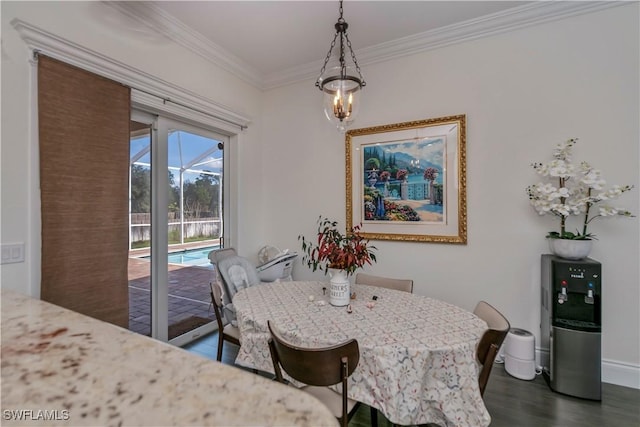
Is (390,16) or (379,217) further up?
(390,16)

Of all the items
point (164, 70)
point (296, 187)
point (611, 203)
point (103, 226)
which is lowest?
point (103, 226)

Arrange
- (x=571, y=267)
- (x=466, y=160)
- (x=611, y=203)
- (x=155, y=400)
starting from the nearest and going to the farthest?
(x=155, y=400) → (x=571, y=267) → (x=611, y=203) → (x=466, y=160)

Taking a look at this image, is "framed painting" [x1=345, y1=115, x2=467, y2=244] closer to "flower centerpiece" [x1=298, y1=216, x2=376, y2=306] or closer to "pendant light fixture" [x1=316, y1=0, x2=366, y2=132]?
"pendant light fixture" [x1=316, y1=0, x2=366, y2=132]

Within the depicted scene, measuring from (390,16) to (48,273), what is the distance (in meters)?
3.25

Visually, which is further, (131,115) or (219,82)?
(219,82)

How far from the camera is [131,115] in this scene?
8.13ft

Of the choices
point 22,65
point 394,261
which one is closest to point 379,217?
point 394,261

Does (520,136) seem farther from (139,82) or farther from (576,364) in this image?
(139,82)

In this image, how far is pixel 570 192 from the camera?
2254 mm

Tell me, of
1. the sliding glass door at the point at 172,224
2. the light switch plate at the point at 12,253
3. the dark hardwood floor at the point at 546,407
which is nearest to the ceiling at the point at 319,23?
the sliding glass door at the point at 172,224

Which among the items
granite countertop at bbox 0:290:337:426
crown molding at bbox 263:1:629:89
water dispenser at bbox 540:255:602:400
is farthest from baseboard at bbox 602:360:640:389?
granite countertop at bbox 0:290:337:426

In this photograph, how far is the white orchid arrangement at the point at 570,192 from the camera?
2123 mm

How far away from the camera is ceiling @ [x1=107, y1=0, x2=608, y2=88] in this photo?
2.37 meters

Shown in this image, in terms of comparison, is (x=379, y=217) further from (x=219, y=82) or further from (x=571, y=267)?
(x=219, y=82)
